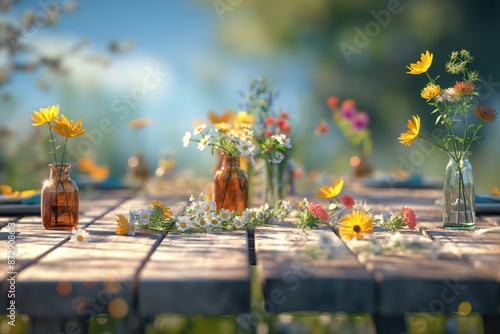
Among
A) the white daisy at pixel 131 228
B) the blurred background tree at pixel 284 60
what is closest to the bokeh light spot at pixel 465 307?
the white daisy at pixel 131 228

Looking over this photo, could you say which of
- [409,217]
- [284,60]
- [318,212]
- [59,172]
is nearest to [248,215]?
[318,212]

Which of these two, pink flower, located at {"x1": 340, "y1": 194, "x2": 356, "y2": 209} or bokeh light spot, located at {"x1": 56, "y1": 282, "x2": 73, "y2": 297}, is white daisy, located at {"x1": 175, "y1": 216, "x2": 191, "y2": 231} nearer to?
pink flower, located at {"x1": 340, "y1": 194, "x2": 356, "y2": 209}

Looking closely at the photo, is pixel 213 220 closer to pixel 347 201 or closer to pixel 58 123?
pixel 347 201

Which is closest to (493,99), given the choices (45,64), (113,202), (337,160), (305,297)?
(337,160)

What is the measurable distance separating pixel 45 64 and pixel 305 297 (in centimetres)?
439

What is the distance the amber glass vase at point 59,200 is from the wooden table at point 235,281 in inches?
12.6

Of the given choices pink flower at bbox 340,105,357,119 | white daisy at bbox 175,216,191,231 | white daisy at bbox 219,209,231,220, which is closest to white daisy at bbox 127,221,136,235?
white daisy at bbox 175,216,191,231

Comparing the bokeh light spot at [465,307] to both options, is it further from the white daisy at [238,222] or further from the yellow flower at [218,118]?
the yellow flower at [218,118]

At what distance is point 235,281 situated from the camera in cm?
138

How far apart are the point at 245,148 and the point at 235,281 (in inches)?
38.1

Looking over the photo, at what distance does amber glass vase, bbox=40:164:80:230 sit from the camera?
2.16 meters

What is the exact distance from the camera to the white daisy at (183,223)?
81.8 inches

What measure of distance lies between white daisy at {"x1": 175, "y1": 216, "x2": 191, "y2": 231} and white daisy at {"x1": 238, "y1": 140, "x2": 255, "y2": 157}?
310 mm

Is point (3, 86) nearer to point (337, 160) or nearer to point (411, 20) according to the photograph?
point (337, 160)
